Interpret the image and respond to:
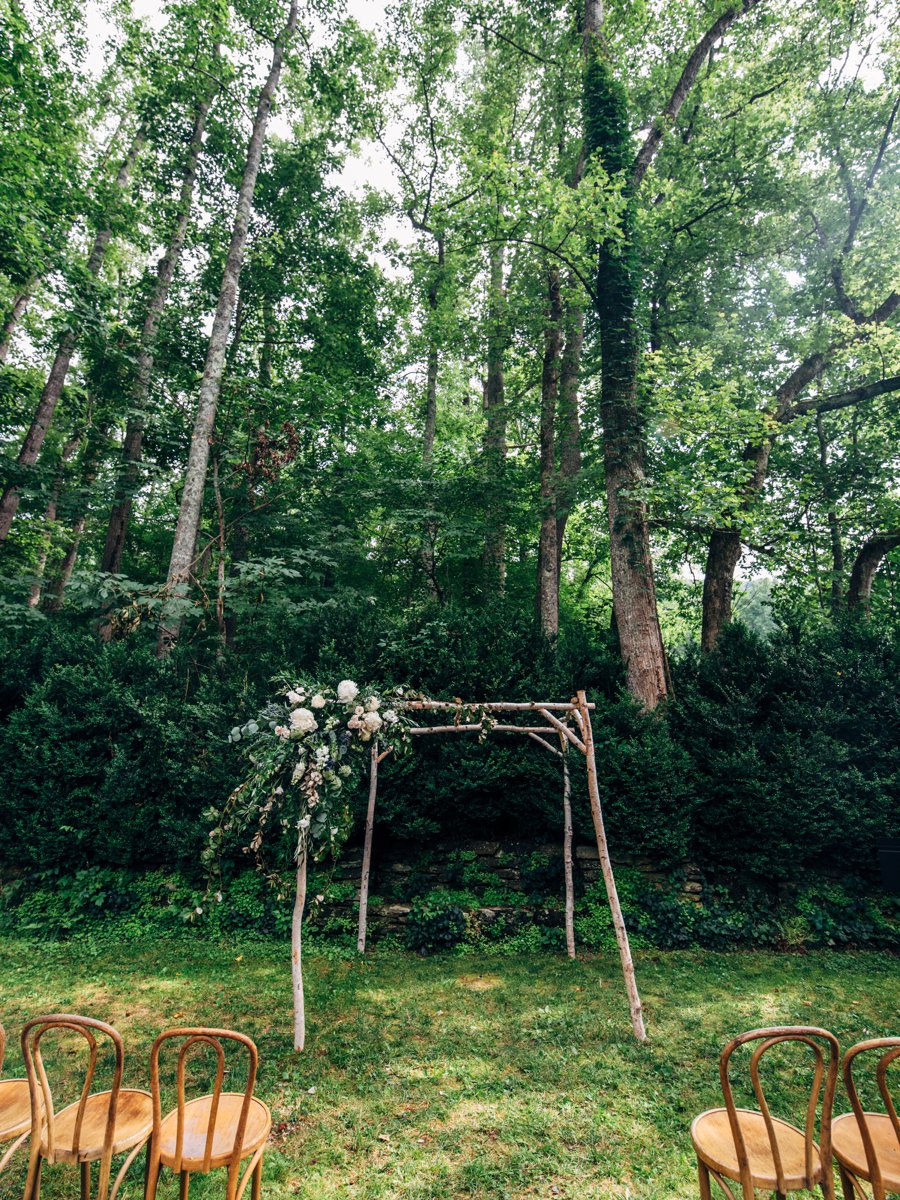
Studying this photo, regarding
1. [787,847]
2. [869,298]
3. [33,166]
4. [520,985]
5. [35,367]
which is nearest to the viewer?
[520,985]

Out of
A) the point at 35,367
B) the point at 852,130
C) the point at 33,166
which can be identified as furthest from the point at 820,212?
the point at 35,367

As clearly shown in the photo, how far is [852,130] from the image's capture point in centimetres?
993

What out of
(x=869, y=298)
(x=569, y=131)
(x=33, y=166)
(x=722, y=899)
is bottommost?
(x=722, y=899)

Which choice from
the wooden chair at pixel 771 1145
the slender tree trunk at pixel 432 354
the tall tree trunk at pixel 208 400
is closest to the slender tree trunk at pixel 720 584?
the slender tree trunk at pixel 432 354

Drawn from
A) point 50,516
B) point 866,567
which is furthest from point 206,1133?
point 50,516

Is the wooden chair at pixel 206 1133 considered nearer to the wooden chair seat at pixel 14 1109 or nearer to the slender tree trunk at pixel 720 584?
the wooden chair seat at pixel 14 1109

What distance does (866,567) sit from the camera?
10211mm

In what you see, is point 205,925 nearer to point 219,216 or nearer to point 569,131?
point 219,216

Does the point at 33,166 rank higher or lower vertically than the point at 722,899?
higher

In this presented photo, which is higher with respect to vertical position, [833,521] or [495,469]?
[495,469]

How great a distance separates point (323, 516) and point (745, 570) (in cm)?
873

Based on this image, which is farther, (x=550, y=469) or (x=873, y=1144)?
(x=550, y=469)

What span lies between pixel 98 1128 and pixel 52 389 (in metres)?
13.0

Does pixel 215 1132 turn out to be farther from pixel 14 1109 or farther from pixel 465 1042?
pixel 465 1042
